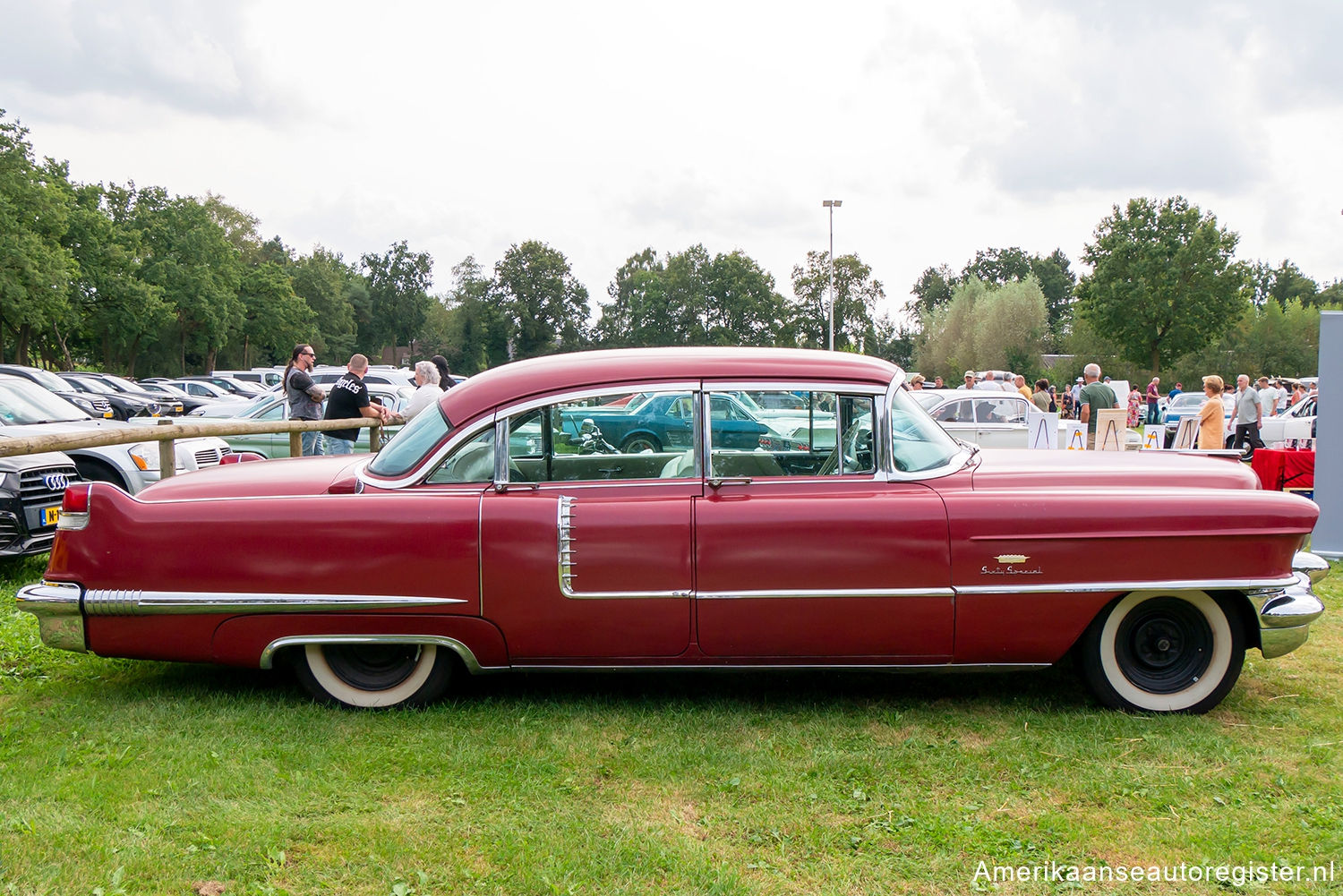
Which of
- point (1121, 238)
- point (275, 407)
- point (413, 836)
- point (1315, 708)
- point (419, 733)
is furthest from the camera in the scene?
point (1121, 238)

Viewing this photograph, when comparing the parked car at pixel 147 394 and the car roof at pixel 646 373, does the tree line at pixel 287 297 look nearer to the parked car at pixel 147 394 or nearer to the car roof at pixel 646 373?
the parked car at pixel 147 394

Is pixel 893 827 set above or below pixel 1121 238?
below

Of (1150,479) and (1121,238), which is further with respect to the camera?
(1121,238)

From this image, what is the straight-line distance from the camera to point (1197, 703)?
448 cm

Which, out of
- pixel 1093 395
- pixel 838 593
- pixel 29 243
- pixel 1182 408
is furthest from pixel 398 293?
pixel 838 593

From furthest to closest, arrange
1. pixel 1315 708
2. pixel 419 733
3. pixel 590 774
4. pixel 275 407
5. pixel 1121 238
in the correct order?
pixel 1121 238 < pixel 275 407 < pixel 1315 708 < pixel 419 733 < pixel 590 774

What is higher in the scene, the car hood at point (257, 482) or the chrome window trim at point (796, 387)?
the chrome window trim at point (796, 387)

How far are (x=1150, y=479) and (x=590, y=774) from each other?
2912mm

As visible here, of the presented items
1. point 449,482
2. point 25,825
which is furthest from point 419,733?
point 25,825

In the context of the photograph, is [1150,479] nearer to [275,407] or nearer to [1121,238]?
[275,407]

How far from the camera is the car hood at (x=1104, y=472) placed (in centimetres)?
455

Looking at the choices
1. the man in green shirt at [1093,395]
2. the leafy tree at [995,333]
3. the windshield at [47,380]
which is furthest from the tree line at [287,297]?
the man in green shirt at [1093,395]

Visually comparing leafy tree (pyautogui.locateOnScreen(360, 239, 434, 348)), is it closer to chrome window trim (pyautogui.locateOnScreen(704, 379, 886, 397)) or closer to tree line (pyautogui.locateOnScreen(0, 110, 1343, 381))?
tree line (pyautogui.locateOnScreen(0, 110, 1343, 381))

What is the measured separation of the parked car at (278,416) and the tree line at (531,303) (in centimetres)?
2617
